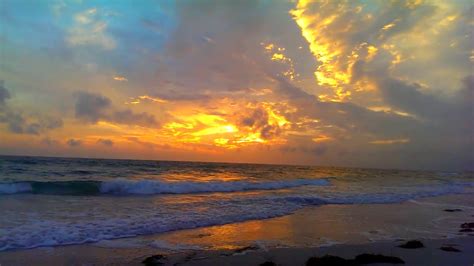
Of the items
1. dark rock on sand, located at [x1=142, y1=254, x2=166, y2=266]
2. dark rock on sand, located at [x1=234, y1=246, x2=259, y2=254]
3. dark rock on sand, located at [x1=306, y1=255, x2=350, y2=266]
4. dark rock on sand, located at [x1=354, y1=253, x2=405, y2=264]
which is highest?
dark rock on sand, located at [x1=354, y1=253, x2=405, y2=264]

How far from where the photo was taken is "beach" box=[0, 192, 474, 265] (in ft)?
26.1

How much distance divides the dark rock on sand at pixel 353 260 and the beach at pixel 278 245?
0.22 m

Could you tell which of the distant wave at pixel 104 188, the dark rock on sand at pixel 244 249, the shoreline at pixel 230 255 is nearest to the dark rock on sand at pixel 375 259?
the shoreline at pixel 230 255

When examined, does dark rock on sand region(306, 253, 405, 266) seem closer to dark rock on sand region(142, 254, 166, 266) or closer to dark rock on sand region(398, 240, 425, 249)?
dark rock on sand region(398, 240, 425, 249)

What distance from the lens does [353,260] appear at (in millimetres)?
7828

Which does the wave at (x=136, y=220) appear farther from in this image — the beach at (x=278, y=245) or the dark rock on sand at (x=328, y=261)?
the dark rock on sand at (x=328, y=261)

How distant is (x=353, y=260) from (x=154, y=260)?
4.22 meters

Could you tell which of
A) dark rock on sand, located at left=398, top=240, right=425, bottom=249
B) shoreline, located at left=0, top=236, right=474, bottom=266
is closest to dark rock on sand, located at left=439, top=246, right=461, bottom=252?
shoreline, located at left=0, top=236, right=474, bottom=266

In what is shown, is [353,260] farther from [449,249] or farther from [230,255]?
[449,249]

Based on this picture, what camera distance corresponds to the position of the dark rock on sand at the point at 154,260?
7.55 m

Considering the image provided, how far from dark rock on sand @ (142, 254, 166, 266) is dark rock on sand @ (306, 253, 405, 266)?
10.1ft

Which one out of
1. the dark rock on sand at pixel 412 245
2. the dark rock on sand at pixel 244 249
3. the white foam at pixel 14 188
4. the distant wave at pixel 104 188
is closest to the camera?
the dark rock on sand at pixel 244 249

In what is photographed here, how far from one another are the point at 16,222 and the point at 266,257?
26.0 ft

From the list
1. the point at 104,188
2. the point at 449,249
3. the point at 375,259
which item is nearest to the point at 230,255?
the point at 375,259
